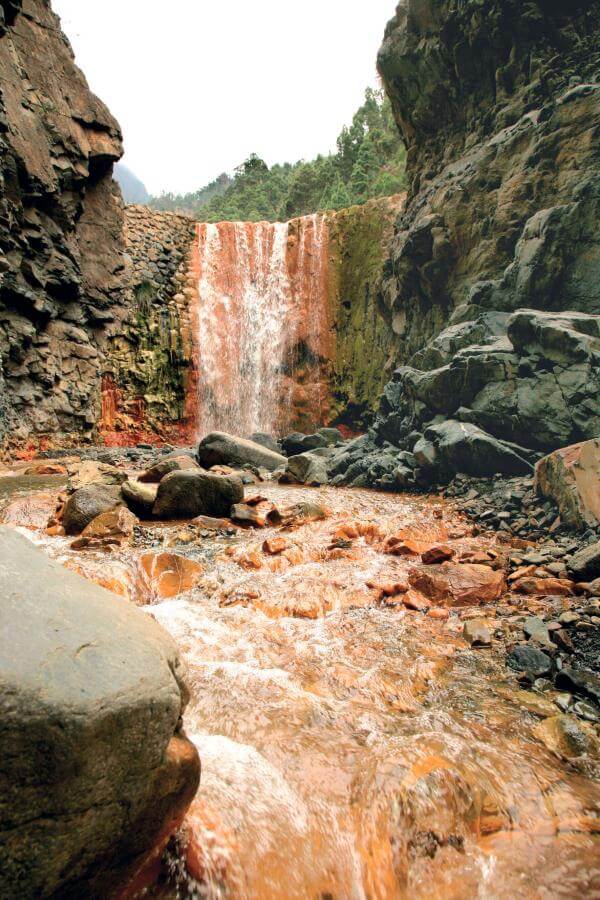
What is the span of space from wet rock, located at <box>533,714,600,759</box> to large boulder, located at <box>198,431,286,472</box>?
10.9 m

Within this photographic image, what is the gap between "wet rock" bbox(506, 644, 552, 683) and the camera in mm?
3381

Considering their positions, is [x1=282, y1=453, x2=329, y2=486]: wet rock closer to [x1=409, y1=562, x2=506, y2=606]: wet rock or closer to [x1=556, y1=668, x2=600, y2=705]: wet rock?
[x1=409, y1=562, x2=506, y2=606]: wet rock

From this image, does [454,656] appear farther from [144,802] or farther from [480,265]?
[480,265]

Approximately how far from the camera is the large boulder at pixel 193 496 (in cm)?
792

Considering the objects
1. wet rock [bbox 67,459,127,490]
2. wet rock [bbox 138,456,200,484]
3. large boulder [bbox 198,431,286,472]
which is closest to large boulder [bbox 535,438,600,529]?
wet rock [bbox 138,456,200,484]

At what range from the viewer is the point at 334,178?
1524 inches

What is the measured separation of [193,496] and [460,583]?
16.2 ft

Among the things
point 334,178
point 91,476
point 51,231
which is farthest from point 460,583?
point 334,178

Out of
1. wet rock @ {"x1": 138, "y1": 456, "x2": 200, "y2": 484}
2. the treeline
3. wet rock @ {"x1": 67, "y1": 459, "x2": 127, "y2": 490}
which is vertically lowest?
wet rock @ {"x1": 138, "y1": 456, "x2": 200, "y2": 484}

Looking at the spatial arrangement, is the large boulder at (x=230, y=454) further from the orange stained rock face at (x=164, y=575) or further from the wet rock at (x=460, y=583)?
the wet rock at (x=460, y=583)

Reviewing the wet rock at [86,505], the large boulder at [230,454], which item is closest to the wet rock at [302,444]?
the large boulder at [230,454]

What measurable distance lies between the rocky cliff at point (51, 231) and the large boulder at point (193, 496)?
26.0 ft

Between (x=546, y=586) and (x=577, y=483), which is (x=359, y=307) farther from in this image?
(x=546, y=586)

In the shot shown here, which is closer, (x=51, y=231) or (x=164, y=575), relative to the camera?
(x=164, y=575)
